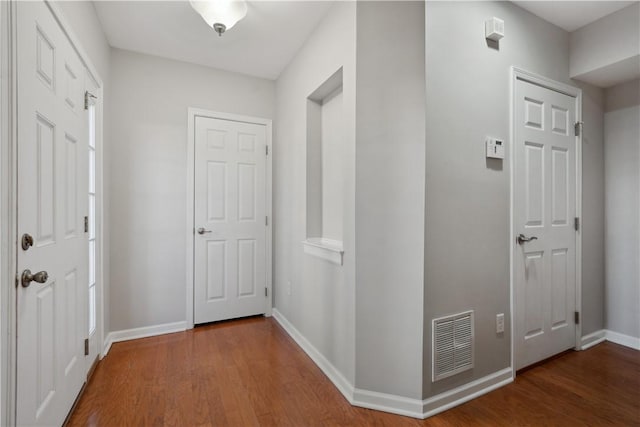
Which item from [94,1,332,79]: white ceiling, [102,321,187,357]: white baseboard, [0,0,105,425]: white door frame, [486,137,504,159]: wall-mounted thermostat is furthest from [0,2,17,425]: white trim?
[486,137,504,159]: wall-mounted thermostat

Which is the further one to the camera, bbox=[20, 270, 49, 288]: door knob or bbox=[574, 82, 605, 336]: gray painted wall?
bbox=[574, 82, 605, 336]: gray painted wall

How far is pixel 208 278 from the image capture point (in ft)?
9.59

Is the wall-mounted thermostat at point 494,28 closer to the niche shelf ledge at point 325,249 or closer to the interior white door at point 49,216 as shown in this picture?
the niche shelf ledge at point 325,249

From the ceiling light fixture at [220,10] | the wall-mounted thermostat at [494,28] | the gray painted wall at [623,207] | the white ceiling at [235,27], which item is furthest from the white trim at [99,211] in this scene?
the gray painted wall at [623,207]

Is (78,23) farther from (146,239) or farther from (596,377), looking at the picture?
(596,377)

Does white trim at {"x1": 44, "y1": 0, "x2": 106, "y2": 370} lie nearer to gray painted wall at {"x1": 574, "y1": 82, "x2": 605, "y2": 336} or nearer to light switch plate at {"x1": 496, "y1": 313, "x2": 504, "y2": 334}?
light switch plate at {"x1": 496, "y1": 313, "x2": 504, "y2": 334}

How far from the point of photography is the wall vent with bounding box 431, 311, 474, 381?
170 cm

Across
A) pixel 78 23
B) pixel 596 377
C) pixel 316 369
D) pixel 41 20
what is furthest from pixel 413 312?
pixel 78 23

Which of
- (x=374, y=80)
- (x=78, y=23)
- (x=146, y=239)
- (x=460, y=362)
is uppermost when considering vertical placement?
(x=78, y=23)

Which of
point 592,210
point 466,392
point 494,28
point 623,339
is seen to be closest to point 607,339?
point 623,339

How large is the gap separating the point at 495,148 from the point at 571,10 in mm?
1319

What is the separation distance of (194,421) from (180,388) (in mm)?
363

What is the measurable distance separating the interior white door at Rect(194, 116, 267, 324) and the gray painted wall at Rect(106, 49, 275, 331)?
0.51 feet

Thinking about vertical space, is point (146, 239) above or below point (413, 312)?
above
